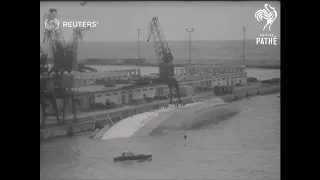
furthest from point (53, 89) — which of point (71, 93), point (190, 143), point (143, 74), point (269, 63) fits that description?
point (269, 63)

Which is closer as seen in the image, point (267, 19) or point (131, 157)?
point (131, 157)

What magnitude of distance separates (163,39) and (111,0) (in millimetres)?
409

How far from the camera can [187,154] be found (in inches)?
123

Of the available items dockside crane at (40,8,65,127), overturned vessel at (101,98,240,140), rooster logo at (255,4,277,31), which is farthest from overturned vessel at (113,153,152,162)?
rooster logo at (255,4,277,31)

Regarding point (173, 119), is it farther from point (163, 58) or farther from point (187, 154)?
point (163, 58)

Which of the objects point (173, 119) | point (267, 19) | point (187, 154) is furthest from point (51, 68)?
point (267, 19)

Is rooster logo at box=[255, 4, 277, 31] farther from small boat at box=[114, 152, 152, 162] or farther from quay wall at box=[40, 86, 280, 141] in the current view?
small boat at box=[114, 152, 152, 162]

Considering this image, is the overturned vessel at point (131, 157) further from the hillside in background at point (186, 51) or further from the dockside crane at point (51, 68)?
the hillside in background at point (186, 51)

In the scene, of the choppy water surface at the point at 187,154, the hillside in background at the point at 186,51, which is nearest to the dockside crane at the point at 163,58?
the hillside in background at the point at 186,51

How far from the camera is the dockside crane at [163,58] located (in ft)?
10.5

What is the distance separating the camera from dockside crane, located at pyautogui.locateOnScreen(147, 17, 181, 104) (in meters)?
3.20

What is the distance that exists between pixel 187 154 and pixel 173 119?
0.25m
